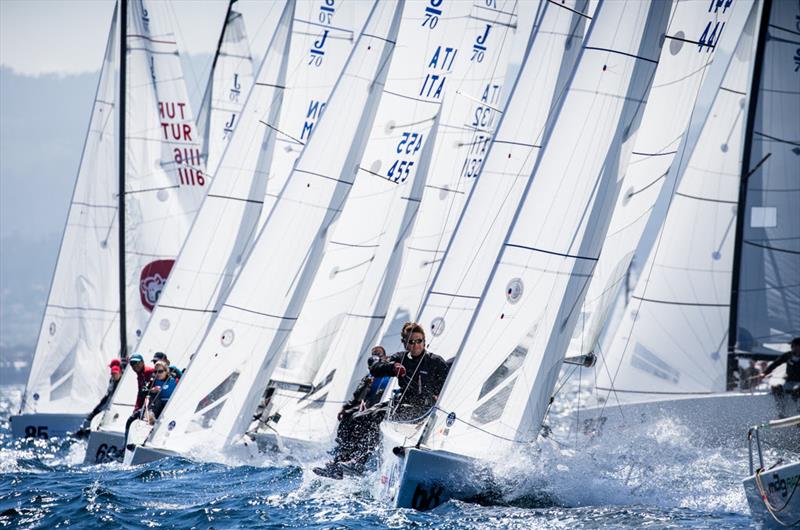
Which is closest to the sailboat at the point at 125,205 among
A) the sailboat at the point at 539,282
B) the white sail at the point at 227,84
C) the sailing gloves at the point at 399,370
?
the white sail at the point at 227,84

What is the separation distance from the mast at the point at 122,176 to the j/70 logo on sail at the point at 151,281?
0.41 meters

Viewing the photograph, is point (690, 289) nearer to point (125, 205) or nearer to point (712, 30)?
point (712, 30)

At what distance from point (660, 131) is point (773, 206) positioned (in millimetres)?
5016

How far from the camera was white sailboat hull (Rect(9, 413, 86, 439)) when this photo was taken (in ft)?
59.2

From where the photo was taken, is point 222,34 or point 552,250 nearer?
point 552,250

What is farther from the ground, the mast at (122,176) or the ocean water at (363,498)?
the mast at (122,176)

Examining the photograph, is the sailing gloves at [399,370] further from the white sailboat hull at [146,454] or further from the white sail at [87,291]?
the white sail at [87,291]

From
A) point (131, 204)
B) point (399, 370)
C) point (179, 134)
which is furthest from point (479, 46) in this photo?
point (399, 370)

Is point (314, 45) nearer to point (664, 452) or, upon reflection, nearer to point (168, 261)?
point (168, 261)

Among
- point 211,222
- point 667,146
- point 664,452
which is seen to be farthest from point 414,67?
point 664,452

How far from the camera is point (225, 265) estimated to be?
626 inches

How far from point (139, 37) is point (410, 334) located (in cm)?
1151

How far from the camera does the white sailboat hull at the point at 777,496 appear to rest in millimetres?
7098

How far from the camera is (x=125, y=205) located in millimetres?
19453
